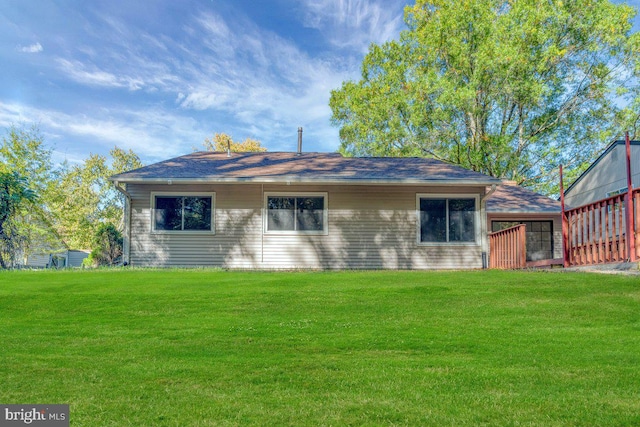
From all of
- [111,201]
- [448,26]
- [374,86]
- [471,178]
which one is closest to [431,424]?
[471,178]

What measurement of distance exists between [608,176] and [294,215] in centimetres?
1353

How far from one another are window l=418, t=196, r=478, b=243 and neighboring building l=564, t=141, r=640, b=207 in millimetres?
6860

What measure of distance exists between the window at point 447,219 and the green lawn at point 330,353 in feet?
20.4

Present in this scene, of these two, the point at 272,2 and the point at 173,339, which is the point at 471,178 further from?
the point at 272,2

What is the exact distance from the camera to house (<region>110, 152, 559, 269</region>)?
13.0 metres

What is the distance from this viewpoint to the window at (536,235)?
53.2 ft

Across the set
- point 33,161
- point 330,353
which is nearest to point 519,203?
point 330,353

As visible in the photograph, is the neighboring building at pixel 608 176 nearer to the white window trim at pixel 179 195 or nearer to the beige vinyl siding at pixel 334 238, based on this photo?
the beige vinyl siding at pixel 334 238

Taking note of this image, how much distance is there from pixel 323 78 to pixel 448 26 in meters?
9.44

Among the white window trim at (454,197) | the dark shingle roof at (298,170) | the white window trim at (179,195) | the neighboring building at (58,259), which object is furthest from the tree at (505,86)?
the neighboring building at (58,259)

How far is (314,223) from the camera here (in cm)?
1326

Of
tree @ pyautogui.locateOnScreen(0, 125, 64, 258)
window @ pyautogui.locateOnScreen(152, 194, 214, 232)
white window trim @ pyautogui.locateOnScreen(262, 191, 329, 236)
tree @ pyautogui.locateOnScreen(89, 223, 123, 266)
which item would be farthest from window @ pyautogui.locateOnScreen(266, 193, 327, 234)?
tree @ pyautogui.locateOnScreen(0, 125, 64, 258)

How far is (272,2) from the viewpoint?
2542cm

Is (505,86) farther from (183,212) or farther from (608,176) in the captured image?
(183,212)
